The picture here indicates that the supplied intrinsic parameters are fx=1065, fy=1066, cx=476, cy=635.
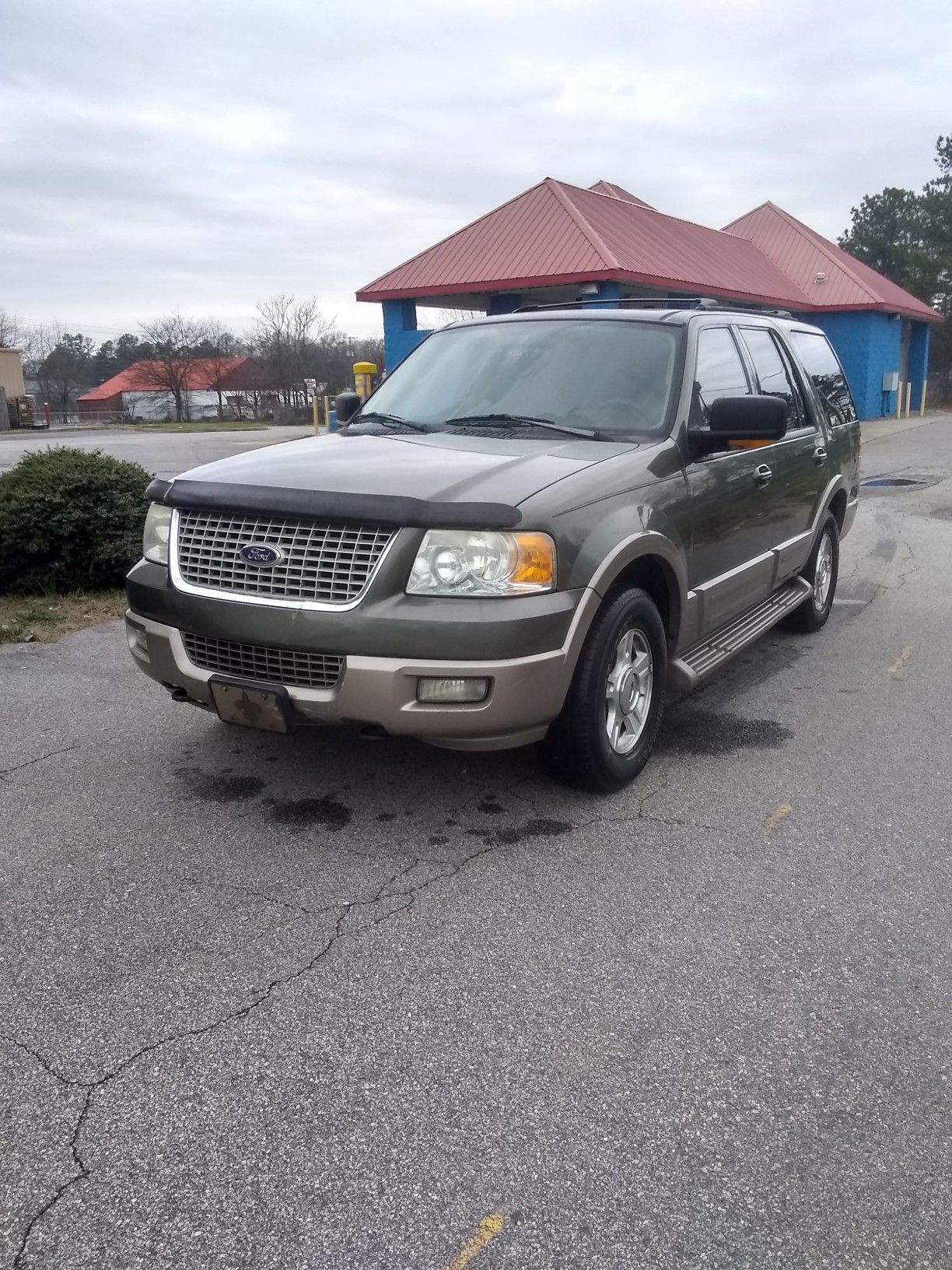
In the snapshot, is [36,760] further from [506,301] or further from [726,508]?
[506,301]

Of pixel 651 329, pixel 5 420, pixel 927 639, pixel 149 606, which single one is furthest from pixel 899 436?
pixel 5 420

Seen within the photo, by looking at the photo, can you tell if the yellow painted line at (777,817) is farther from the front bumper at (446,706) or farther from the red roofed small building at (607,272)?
the red roofed small building at (607,272)

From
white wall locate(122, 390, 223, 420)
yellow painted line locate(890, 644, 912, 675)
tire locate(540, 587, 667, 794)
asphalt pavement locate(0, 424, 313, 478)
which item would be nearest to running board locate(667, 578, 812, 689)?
tire locate(540, 587, 667, 794)

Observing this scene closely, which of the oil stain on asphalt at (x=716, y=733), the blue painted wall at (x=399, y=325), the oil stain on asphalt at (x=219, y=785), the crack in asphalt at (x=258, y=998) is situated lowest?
the oil stain on asphalt at (x=716, y=733)

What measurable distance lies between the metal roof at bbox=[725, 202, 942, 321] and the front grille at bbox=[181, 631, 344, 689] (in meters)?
31.3

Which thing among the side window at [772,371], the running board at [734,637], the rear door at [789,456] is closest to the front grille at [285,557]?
the running board at [734,637]

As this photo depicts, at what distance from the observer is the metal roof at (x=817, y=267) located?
31.9 metres

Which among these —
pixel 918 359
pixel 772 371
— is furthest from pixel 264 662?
pixel 918 359

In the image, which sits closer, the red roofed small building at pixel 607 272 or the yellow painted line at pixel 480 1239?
the yellow painted line at pixel 480 1239

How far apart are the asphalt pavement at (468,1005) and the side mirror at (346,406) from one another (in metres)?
1.98

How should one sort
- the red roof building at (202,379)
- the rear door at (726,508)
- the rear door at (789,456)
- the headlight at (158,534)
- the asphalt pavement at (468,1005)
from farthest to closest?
the red roof building at (202,379), the rear door at (789,456), the rear door at (726,508), the headlight at (158,534), the asphalt pavement at (468,1005)

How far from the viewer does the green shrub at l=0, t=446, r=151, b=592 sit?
7.57 meters

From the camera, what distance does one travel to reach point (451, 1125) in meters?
2.43

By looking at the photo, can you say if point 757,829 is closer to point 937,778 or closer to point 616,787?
point 616,787
